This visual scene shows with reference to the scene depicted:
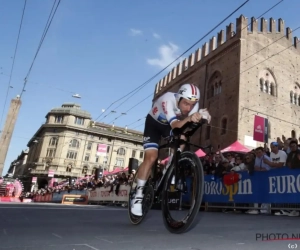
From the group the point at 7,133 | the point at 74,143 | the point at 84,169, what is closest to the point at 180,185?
the point at 7,133

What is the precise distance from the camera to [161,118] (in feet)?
11.4

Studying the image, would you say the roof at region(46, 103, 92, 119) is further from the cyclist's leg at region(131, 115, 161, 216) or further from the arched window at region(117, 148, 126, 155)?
the cyclist's leg at region(131, 115, 161, 216)

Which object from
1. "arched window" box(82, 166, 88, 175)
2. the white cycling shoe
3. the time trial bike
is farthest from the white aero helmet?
"arched window" box(82, 166, 88, 175)

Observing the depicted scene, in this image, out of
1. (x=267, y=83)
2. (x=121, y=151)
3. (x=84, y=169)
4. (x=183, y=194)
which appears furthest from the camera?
(x=121, y=151)

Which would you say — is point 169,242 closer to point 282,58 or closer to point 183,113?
point 183,113

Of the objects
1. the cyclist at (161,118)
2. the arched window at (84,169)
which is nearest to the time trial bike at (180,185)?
the cyclist at (161,118)

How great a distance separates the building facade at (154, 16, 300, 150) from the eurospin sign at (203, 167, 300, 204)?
17933mm

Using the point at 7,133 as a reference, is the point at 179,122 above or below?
below

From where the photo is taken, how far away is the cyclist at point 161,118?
3139 millimetres

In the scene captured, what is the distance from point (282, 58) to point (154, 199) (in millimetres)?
Answer: 34295

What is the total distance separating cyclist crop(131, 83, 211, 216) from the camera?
314 cm

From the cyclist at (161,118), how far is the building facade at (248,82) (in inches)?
942

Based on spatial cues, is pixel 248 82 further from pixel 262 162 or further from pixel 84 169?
pixel 84 169

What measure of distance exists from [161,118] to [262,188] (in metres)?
5.77
